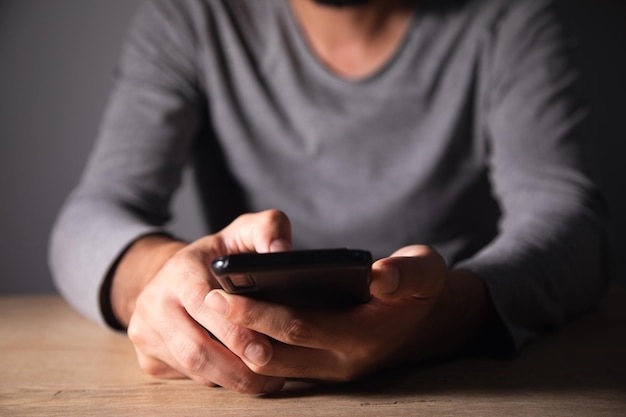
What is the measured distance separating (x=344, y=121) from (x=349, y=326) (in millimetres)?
647

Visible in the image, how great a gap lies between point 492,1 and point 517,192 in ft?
1.27

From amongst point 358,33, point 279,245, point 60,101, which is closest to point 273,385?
point 279,245

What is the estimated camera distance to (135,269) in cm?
79

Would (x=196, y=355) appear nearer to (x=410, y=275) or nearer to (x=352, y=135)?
(x=410, y=275)

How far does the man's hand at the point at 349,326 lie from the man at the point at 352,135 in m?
0.26

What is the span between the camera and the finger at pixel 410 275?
0.53 meters

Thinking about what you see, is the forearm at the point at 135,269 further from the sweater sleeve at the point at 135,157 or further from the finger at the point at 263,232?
the finger at the point at 263,232

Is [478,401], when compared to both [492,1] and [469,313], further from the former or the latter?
[492,1]

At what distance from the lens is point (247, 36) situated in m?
1.21

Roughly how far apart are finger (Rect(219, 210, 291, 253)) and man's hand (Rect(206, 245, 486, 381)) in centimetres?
7

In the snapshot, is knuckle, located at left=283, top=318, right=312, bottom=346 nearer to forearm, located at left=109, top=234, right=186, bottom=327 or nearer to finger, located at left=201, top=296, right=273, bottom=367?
finger, located at left=201, top=296, right=273, bottom=367

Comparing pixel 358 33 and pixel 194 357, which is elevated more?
pixel 358 33

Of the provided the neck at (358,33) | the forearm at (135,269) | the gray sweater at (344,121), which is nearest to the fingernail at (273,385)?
the forearm at (135,269)

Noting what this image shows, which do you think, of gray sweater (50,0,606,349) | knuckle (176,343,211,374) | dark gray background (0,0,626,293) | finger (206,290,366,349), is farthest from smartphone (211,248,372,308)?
dark gray background (0,0,626,293)
